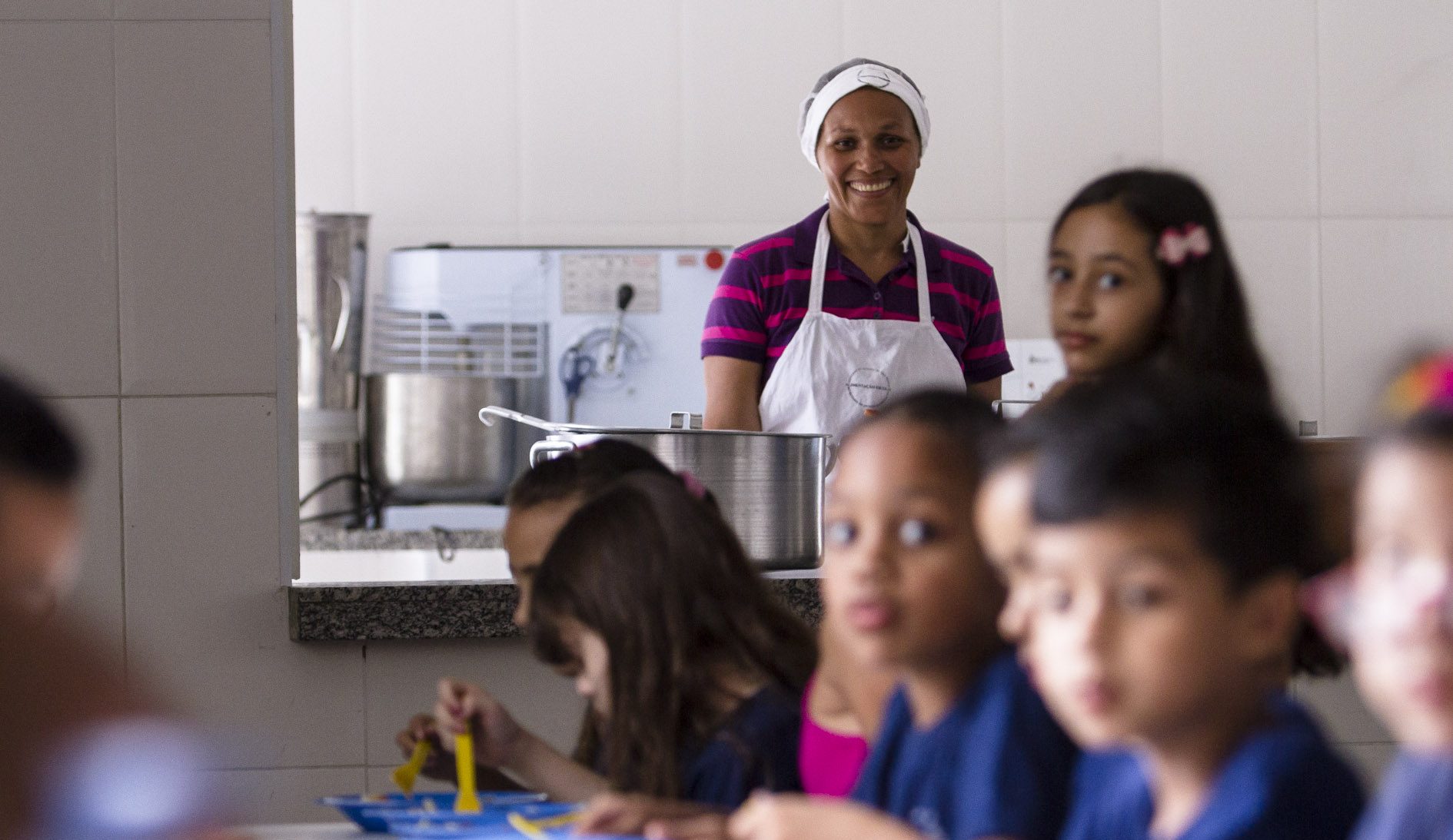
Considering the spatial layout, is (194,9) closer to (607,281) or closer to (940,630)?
(940,630)

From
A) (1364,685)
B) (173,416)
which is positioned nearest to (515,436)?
(173,416)

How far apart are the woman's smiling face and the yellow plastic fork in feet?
3.36

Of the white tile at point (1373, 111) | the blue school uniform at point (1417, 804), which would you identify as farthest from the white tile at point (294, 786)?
the white tile at point (1373, 111)

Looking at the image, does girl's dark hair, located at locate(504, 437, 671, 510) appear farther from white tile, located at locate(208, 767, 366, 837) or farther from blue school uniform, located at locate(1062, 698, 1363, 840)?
blue school uniform, located at locate(1062, 698, 1363, 840)

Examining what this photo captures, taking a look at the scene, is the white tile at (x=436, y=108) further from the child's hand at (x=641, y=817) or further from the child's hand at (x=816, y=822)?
the child's hand at (x=816, y=822)

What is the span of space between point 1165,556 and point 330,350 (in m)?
2.90

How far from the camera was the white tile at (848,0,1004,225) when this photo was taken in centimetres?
351

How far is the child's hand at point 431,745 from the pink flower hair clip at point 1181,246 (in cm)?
64

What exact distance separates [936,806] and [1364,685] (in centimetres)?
23

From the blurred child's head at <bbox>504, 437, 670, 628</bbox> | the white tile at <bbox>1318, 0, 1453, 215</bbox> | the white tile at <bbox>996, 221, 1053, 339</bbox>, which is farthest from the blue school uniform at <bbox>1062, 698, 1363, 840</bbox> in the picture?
the white tile at <bbox>1318, 0, 1453, 215</bbox>

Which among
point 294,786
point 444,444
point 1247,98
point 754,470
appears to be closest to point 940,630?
point 754,470

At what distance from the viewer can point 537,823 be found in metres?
0.85

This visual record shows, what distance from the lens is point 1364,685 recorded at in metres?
0.47

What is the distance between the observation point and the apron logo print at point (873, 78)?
1.76 metres
